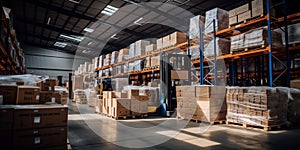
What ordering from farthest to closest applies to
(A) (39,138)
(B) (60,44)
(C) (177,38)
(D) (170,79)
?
(B) (60,44) < (C) (177,38) < (D) (170,79) < (A) (39,138)

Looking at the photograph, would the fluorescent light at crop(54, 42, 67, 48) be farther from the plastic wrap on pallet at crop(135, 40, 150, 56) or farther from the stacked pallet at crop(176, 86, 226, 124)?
the stacked pallet at crop(176, 86, 226, 124)

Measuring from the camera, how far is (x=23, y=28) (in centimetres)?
1942

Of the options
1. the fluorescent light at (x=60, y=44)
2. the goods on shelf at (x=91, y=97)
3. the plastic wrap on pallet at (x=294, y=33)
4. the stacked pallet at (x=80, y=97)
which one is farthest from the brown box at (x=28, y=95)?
the fluorescent light at (x=60, y=44)

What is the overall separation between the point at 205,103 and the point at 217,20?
3.40m

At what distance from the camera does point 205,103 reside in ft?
21.1

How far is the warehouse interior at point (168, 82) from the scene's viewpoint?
3.66 m

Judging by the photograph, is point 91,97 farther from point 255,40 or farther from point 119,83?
point 255,40

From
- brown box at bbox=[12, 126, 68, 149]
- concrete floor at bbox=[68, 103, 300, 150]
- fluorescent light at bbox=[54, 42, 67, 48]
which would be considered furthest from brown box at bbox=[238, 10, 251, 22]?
fluorescent light at bbox=[54, 42, 67, 48]

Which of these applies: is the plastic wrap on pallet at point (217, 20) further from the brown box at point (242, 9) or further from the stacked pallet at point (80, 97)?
the stacked pallet at point (80, 97)

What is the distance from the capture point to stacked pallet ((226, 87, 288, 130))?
528cm

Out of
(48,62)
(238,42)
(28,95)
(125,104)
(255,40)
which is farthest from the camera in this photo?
(48,62)

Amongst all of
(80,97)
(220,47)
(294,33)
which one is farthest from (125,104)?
(80,97)

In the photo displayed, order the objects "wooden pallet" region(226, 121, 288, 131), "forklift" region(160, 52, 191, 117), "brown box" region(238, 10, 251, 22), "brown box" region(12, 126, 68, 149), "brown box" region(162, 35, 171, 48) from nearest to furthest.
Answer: "brown box" region(12, 126, 68, 149) < "wooden pallet" region(226, 121, 288, 131) < "brown box" region(238, 10, 251, 22) < "forklift" region(160, 52, 191, 117) < "brown box" region(162, 35, 171, 48)

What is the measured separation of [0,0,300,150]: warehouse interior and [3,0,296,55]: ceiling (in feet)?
0.25
